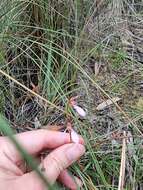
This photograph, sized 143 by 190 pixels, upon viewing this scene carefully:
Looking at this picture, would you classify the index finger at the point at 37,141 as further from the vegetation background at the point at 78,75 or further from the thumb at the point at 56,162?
the vegetation background at the point at 78,75

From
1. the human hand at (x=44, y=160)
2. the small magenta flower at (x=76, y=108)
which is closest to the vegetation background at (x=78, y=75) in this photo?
the small magenta flower at (x=76, y=108)

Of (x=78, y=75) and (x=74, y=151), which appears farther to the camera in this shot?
(x=78, y=75)

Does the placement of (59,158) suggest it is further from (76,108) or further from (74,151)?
(76,108)

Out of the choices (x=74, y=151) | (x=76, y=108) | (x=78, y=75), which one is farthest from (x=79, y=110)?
(x=74, y=151)

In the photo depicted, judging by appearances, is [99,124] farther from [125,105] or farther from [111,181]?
[111,181]

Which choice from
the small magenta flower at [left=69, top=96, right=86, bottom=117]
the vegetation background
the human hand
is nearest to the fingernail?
the human hand

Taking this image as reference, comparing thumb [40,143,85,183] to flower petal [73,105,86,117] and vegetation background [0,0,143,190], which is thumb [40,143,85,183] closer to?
vegetation background [0,0,143,190]
